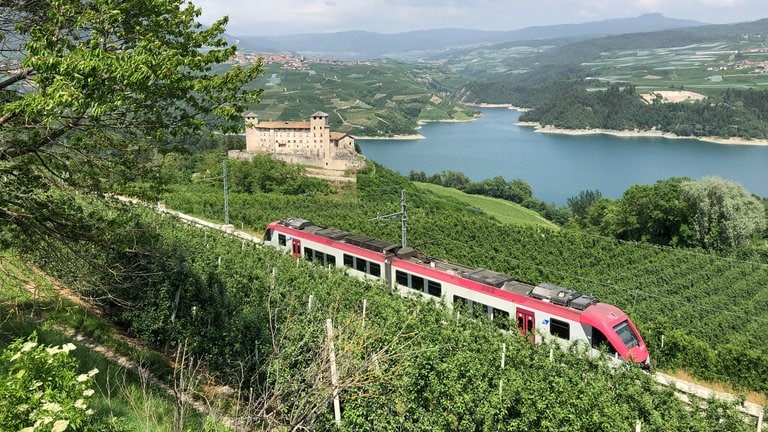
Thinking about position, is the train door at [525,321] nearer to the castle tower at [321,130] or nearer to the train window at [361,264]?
the train window at [361,264]

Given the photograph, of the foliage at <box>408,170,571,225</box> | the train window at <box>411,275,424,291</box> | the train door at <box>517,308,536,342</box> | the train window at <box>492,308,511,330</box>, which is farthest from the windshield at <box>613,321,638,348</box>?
the foliage at <box>408,170,571,225</box>

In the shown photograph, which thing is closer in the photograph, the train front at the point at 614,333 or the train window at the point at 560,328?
the train front at the point at 614,333

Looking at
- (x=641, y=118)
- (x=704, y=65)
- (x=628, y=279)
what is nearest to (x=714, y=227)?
(x=628, y=279)

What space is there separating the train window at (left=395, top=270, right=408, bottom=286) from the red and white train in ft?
0.08

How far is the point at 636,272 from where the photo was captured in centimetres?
2106

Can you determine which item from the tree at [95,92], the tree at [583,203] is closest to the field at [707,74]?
the tree at [583,203]

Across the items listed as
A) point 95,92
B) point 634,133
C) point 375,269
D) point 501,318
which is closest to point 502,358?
point 501,318

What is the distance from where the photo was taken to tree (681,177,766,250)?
27203 millimetres

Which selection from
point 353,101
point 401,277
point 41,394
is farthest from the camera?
point 353,101

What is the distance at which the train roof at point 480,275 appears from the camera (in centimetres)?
1039

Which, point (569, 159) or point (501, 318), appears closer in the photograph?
point (501, 318)

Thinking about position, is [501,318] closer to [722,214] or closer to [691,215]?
[722,214]

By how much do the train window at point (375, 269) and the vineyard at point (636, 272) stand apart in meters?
1.72

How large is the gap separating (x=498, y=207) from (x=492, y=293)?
1691 inches
